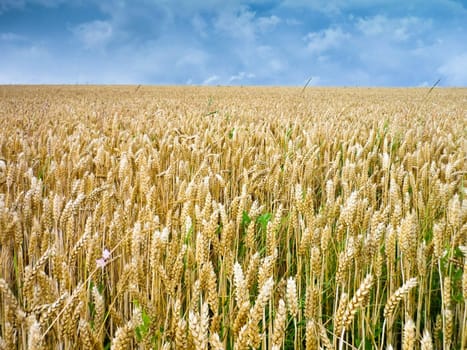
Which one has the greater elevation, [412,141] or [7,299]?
[412,141]

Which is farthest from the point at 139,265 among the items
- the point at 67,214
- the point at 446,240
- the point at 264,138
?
the point at 264,138

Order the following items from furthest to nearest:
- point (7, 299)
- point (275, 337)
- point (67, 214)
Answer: point (67, 214) → point (7, 299) → point (275, 337)

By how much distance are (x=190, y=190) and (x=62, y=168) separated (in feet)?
3.44

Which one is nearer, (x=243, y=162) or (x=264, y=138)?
(x=243, y=162)

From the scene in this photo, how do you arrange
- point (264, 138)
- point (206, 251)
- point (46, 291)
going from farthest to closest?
point (264, 138), point (206, 251), point (46, 291)

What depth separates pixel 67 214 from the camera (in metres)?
1.48

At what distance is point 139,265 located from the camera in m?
1.29

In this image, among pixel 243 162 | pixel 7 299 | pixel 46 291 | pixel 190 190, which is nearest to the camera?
pixel 7 299

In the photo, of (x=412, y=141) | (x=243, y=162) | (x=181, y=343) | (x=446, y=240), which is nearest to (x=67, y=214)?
(x=181, y=343)

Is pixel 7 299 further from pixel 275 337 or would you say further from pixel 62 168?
pixel 62 168

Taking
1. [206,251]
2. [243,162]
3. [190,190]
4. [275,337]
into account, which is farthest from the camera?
[243,162]

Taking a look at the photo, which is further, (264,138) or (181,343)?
(264,138)

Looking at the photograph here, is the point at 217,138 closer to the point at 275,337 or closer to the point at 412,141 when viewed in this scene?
the point at 412,141

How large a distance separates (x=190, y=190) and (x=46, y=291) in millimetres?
834
